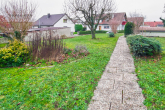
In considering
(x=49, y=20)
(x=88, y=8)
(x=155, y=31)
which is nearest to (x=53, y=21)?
(x=49, y=20)

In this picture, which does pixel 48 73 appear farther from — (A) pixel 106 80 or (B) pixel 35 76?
(A) pixel 106 80

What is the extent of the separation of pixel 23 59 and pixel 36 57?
0.64 metres

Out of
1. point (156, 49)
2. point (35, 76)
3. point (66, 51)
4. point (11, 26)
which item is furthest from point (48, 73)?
point (11, 26)

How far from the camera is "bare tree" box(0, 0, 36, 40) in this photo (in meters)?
9.99

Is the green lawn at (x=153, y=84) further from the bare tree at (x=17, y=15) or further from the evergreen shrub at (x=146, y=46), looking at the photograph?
the bare tree at (x=17, y=15)

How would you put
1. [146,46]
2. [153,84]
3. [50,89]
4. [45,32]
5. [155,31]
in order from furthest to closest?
[155,31] → [45,32] → [146,46] → [153,84] → [50,89]

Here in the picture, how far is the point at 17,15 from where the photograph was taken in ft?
33.0

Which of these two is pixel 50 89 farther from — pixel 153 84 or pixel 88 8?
pixel 88 8

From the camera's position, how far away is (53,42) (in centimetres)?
704

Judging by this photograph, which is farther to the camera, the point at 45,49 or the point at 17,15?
the point at 17,15

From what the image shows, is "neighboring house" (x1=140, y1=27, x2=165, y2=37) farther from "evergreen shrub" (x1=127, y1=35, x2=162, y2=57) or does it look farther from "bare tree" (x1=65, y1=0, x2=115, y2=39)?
"evergreen shrub" (x1=127, y1=35, x2=162, y2=57)

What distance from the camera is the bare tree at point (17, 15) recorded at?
9992 millimetres

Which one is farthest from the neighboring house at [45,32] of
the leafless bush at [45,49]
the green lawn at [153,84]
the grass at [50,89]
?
the green lawn at [153,84]

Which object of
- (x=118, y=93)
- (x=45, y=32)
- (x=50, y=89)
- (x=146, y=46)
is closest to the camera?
(x=118, y=93)
